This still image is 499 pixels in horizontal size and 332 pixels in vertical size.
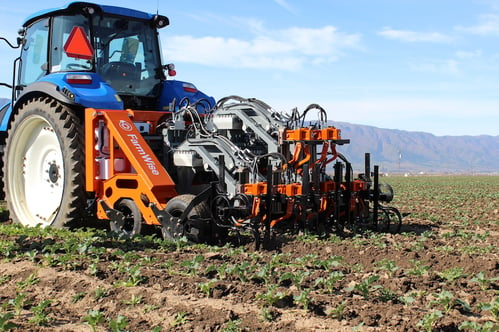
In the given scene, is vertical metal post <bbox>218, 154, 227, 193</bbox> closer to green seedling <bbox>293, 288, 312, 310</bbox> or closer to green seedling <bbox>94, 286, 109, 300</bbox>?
green seedling <bbox>94, 286, 109, 300</bbox>

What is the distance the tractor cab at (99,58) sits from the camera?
813 centimetres

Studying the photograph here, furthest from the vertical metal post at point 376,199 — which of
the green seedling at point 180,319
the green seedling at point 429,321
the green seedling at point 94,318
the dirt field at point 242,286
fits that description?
the green seedling at point 94,318

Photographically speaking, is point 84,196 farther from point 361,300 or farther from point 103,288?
point 361,300

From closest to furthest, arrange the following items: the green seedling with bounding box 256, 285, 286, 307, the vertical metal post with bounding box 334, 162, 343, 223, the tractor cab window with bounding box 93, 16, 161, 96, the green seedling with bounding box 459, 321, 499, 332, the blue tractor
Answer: the green seedling with bounding box 459, 321, 499, 332 → the green seedling with bounding box 256, 285, 286, 307 → the blue tractor → the vertical metal post with bounding box 334, 162, 343, 223 → the tractor cab window with bounding box 93, 16, 161, 96

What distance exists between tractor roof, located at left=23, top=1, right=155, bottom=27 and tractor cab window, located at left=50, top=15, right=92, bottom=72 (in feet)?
0.33

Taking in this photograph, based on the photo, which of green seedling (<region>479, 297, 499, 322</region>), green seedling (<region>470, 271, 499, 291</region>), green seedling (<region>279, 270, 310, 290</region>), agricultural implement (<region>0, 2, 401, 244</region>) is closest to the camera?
green seedling (<region>479, 297, 499, 322</region>)

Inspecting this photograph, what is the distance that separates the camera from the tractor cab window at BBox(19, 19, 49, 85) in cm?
883

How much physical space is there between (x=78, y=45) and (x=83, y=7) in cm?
88

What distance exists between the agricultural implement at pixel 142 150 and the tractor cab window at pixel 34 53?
0.08ft

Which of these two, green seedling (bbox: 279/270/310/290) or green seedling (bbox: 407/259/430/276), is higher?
green seedling (bbox: 279/270/310/290)

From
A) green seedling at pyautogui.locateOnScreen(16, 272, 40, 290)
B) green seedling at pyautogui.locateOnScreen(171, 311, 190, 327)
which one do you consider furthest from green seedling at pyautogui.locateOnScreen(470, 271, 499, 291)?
green seedling at pyautogui.locateOnScreen(16, 272, 40, 290)

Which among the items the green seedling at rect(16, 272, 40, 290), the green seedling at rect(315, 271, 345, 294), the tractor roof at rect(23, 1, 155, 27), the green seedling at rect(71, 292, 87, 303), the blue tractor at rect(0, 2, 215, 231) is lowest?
the green seedling at rect(71, 292, 87, 303)

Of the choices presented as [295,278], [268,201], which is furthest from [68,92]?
[295,278]

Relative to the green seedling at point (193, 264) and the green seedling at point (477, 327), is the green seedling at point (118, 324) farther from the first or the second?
the green seedling at point (477, 327)
